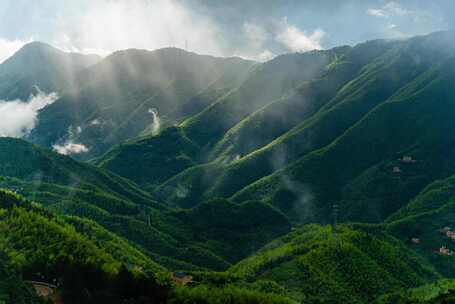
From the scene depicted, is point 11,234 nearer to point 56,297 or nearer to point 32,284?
point 32,284

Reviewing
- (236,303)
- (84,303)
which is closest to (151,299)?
(84,303)

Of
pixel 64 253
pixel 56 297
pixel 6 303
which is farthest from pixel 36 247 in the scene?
pixel 6 303

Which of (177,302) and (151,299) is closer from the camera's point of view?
(151,299)

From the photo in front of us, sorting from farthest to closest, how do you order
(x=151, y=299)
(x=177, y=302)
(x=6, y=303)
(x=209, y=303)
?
(x=209, y=303), (x=177, y=302), (x=151, y=299), (x=6, y=303)

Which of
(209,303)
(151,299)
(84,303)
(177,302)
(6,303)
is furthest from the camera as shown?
(209,303)

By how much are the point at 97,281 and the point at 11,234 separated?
51.5 m

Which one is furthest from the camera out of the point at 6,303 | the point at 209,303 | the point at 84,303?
the point at 209,303

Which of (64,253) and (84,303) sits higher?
(64,253)

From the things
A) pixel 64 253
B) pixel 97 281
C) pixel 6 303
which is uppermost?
pixel 64 253

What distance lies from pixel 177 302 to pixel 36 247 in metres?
52.6

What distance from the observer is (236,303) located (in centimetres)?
19962

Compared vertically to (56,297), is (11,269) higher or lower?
higher

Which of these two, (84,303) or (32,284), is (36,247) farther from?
(84,303)

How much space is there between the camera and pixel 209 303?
634ft
